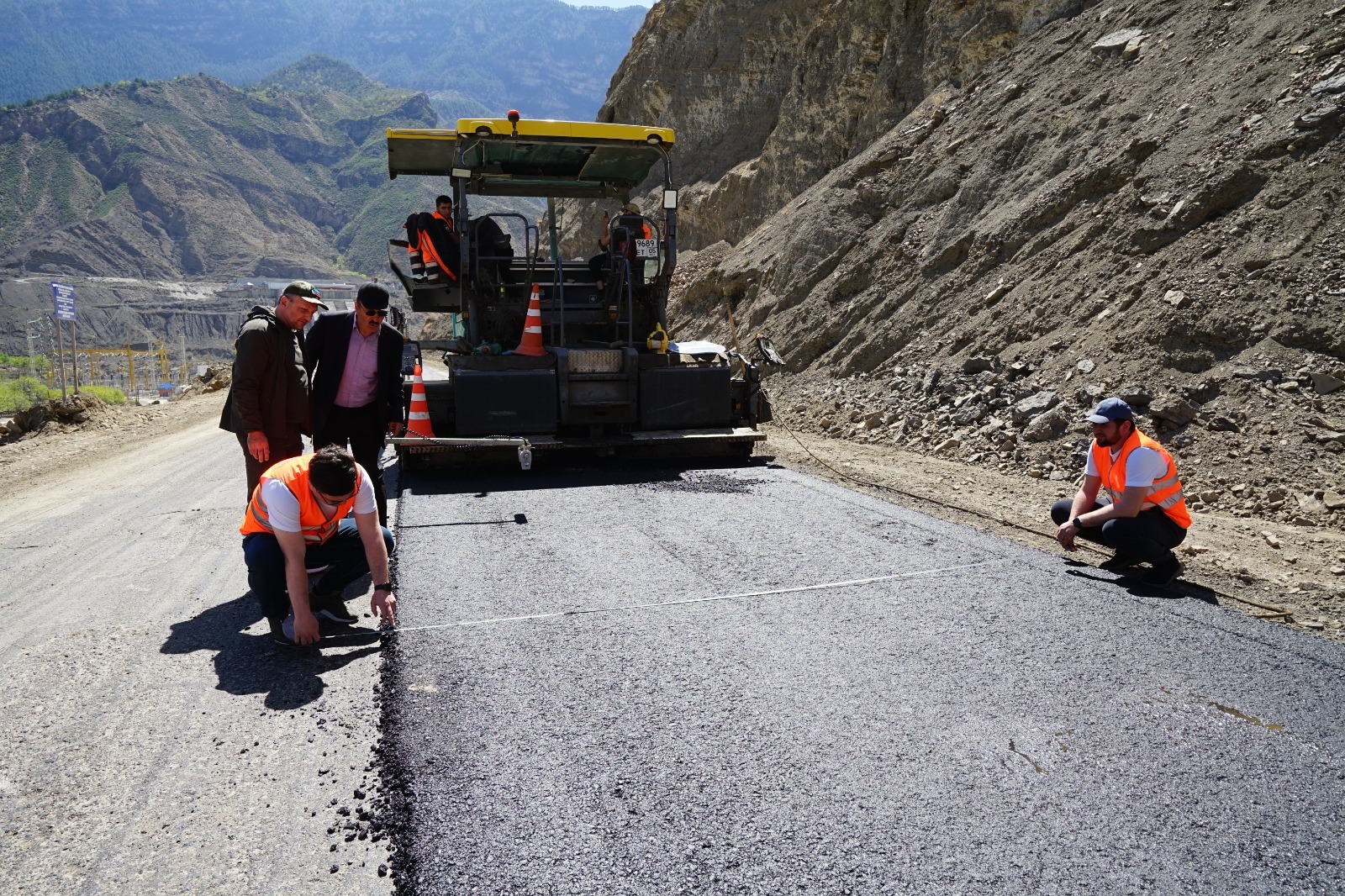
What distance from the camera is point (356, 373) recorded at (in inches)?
200

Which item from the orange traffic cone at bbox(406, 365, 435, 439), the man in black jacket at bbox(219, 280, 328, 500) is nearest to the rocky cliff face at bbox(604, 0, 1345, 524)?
the orange traffic cone at bbox(406, 365, 435, 439)

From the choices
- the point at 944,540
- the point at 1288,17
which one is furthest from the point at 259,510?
the point at 1288,17

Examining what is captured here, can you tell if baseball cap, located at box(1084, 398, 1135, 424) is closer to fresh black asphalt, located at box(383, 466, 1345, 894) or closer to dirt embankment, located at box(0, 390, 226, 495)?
fresh black asphalt, located at box(383, 466, 1345, 894)

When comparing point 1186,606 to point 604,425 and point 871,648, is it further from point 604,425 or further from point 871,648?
point 604,425

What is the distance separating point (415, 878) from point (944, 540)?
156 inches

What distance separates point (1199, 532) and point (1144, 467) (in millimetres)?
1533

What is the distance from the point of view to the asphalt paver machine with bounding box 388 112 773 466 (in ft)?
25.4

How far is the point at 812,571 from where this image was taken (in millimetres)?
4832

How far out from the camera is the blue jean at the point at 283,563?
12.5 ft

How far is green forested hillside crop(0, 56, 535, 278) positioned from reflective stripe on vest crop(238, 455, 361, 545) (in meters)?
102

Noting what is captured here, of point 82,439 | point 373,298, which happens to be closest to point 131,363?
point 82,439

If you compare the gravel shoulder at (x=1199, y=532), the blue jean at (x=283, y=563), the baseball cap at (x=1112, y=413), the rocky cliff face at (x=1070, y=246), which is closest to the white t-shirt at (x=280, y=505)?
the blue jean at (x=283, y=563)

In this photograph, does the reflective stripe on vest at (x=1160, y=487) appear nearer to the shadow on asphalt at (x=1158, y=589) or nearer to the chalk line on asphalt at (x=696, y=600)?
the shadow on asphalt at (x=1158, y=589)

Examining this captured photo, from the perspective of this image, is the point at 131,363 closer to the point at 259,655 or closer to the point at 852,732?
the point at 259,655
